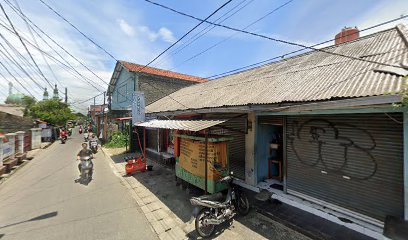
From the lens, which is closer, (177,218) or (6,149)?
(177,218)

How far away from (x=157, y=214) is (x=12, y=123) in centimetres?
2168

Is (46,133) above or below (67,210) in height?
above

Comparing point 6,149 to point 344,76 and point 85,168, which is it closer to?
point 85,168

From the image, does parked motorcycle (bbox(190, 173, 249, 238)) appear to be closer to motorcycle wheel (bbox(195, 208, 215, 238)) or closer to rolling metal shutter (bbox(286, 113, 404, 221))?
motorcycle wheel (bbox(195, 208, 215, 238))

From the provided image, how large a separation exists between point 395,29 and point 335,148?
19.6ft

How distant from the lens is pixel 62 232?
4922 millimetres

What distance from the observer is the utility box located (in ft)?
20.8

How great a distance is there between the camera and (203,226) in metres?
4.82

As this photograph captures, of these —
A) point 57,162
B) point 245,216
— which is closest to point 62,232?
point 245,216

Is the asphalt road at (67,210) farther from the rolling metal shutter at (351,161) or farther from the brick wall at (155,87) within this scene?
the brick wall at (155,87)

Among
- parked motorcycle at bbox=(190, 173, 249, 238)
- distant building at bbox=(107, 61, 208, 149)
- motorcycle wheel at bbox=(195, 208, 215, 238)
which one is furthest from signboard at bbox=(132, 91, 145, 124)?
motorcycle wheel at bbox=(195, 208, 215, 238)

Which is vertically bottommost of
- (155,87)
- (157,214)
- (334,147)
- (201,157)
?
(157,214)

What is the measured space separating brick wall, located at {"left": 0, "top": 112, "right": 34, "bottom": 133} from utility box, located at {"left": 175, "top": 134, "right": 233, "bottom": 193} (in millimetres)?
19878

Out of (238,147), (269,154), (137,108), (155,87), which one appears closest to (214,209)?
(238,147)
